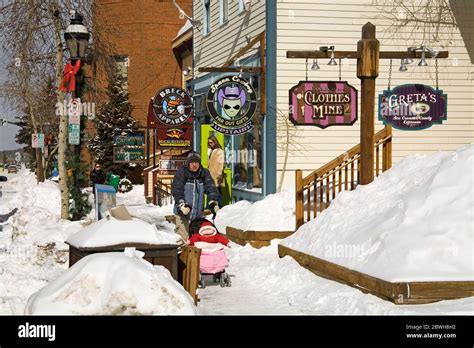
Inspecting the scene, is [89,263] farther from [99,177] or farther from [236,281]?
[99,177]

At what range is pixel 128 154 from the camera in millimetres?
34031

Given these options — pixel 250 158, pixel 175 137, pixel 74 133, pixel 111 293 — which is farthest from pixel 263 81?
pixel 111 293

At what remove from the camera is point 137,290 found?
6184 millimetres

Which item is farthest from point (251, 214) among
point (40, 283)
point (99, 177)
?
point (99, 177)

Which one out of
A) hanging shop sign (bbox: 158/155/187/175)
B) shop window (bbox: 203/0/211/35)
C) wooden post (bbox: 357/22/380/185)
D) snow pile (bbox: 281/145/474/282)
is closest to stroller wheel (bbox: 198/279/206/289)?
snow pile (bbox: 281/145/474/282)

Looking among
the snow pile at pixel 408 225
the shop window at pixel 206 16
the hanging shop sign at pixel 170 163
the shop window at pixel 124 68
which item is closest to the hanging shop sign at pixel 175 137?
the hanging shop sign at pixel 170 163

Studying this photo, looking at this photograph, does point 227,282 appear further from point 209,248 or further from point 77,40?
point 77,40

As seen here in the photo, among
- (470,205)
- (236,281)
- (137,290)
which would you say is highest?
(470,205)

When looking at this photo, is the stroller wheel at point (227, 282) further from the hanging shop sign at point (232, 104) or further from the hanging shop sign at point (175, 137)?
the hanging shop sign at point (175, 137)


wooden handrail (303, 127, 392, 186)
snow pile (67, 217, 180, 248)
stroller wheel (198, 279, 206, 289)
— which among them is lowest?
stroller wheel (198, 279, 206, 289)

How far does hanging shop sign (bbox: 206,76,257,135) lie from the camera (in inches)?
680

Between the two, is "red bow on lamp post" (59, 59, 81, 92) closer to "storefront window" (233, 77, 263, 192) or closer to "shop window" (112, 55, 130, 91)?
"storefront window" (233, 77, 263, 192)

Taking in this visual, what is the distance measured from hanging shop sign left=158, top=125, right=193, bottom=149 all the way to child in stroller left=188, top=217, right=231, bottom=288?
1610 cm
